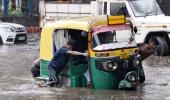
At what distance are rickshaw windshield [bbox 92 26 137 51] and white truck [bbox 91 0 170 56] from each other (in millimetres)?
6247

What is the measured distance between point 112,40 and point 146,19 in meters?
7.56

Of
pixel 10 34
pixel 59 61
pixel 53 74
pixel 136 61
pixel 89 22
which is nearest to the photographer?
pixel 136 61

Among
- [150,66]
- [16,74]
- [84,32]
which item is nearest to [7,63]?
[16,74]

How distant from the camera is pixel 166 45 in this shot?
2039 cm

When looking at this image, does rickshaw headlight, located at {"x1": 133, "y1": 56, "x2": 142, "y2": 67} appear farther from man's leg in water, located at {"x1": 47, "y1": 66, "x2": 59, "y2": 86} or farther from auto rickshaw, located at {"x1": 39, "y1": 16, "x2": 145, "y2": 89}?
man's leg in water, located at {"x1": 47, "y1": 66, "x2": 59, "y2": 86}

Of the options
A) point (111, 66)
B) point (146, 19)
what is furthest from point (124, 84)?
point (146, 19)

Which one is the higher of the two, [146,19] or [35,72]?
[146,19]

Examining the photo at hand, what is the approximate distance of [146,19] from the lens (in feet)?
67.9

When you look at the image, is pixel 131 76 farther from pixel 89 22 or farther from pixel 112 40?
pixel 89 22

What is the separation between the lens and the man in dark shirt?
44.2 ft

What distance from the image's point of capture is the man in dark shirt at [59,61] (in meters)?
13.5

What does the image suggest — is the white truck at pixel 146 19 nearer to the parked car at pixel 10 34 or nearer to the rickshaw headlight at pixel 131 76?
the parked car at pixel 10 34

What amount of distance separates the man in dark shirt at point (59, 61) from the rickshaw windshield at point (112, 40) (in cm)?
61

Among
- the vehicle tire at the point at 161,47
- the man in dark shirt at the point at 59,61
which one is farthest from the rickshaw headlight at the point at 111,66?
the vehicle tire at the point at 161,47
